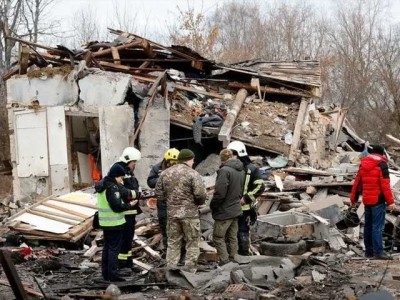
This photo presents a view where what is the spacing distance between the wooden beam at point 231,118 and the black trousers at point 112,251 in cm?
718

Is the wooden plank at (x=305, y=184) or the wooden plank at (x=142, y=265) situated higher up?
the wooden plank at (x=305, y=184)

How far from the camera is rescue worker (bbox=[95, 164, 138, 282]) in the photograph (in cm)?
788

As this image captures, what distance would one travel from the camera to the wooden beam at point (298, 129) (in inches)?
619

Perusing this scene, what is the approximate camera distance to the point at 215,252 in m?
9.29

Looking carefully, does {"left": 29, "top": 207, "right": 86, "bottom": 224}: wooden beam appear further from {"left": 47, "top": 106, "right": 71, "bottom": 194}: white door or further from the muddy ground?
{"left": 47, "top": 106, "right": 71, "bottom": 194}: white door

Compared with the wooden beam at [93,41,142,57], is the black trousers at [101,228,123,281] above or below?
below

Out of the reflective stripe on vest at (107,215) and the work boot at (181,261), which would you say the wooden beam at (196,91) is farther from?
the reflective stripe on vest at (107,215)

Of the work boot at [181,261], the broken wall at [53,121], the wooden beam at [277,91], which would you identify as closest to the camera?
the work boot at [181,261]

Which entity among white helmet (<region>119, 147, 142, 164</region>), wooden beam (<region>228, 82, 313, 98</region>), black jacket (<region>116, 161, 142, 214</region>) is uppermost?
wooden beam (<region>228, 82, 313, 98</region>)

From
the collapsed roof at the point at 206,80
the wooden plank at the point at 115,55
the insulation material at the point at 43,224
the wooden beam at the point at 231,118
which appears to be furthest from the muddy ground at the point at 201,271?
the wooden plank at the point at 115,55

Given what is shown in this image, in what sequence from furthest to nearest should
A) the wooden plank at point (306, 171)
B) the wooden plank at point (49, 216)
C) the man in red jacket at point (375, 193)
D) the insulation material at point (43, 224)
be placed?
1. the wooden plank at point (306, 171)
2. the wooden plank at point (49, 216)
3. the insulation material at point (43, 224)
4. the man in red jacket at point (375, 193)

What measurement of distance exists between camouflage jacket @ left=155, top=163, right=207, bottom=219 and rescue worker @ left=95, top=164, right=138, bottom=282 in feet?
2.00

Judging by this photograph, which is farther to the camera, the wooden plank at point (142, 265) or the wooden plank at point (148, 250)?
the wooden plank at point (148, 250)

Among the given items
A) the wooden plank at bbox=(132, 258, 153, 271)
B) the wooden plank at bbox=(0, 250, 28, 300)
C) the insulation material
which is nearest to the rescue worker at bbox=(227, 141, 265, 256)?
the wooden plank at bbox=(132, 258, 153, 271)
